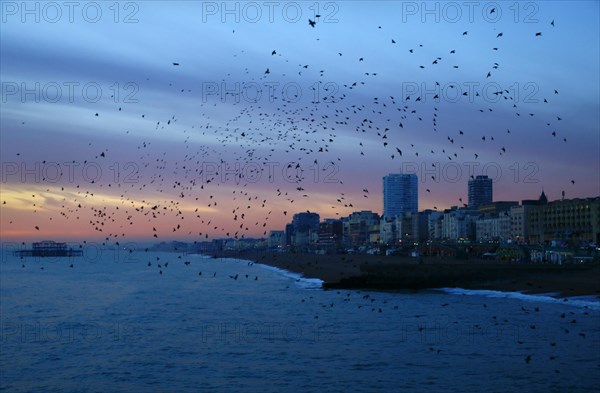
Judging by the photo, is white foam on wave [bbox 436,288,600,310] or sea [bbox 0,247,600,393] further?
white foam on wave [bbox 436,288,600,310]

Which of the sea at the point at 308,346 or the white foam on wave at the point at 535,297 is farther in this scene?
the white foam on wave at the point at 535,297

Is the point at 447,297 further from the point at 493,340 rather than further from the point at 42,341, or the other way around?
the point at 42,341

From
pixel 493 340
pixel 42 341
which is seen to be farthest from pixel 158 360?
pixel 493 340

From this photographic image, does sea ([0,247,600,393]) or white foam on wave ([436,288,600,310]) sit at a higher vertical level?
white foam on wave ([436,288,600,310])

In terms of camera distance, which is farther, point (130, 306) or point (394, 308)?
point (130, 306)
